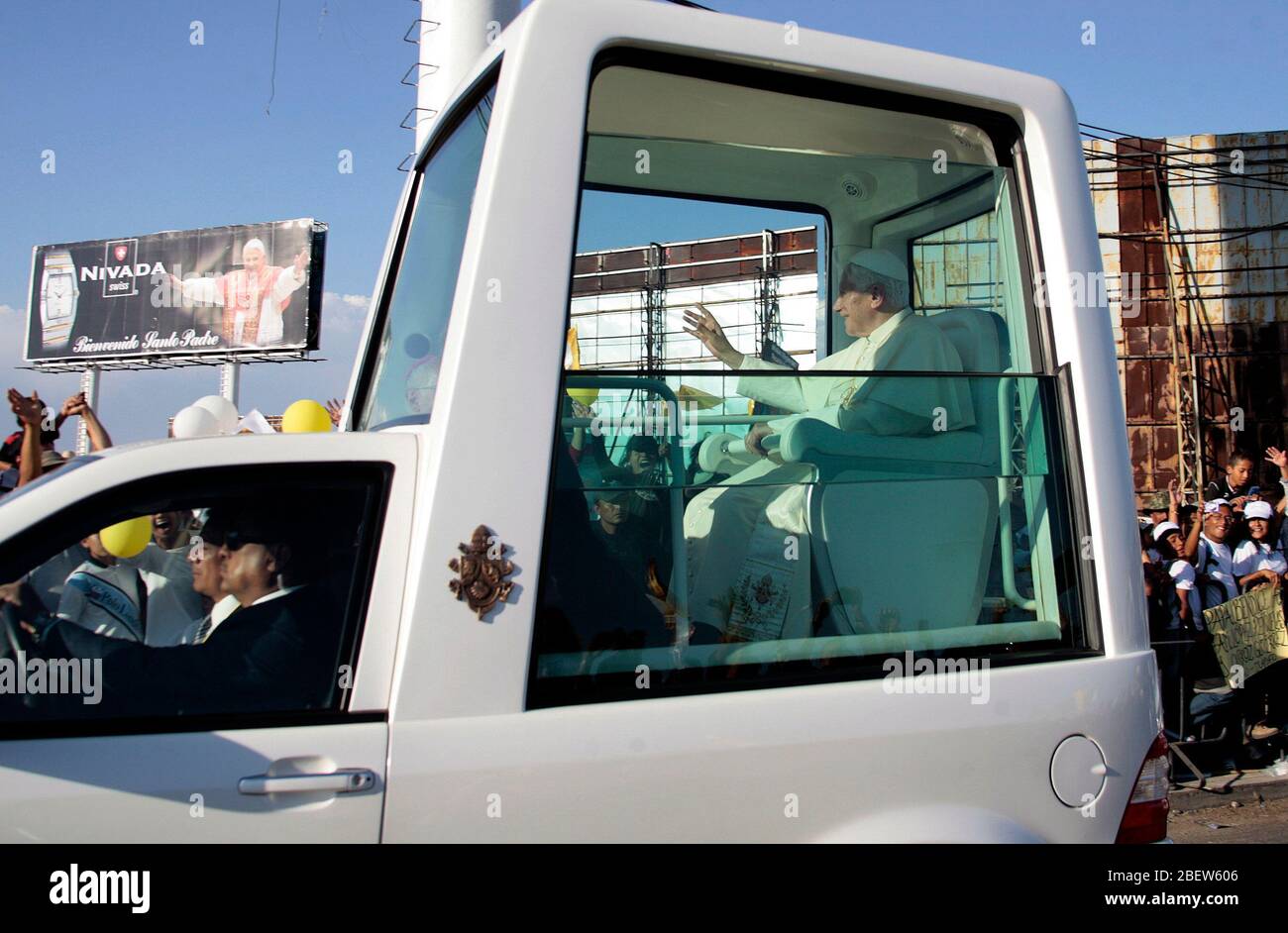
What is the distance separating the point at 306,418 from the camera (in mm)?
3355

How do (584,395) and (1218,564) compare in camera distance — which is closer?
(584,395)

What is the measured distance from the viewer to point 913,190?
9.91ft

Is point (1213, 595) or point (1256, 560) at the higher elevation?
point (1256, 560)

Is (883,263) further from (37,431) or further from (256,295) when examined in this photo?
(256,295)

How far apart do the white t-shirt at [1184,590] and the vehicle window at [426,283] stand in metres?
6.60

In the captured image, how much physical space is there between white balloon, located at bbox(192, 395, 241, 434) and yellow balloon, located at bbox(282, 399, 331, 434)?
0.16m

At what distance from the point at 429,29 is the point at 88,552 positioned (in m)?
8.24

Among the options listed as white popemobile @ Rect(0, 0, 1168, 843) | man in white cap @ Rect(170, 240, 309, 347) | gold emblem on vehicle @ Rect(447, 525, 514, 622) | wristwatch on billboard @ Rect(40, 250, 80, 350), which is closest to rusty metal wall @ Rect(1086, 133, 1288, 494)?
white popemobile @ Rect(0, 0, 1168, 843)

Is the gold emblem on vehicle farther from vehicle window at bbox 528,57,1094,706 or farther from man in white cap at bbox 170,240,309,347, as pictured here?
man in white cap at bbox 170,240,309,347

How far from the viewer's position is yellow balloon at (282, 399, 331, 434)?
335 cm

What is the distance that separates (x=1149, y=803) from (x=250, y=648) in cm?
187

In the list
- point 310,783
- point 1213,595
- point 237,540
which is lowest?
point 1213,595

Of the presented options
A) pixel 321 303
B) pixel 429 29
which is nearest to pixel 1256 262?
pixel 429 29

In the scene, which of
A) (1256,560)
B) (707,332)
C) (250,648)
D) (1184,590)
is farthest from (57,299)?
(250,648)
